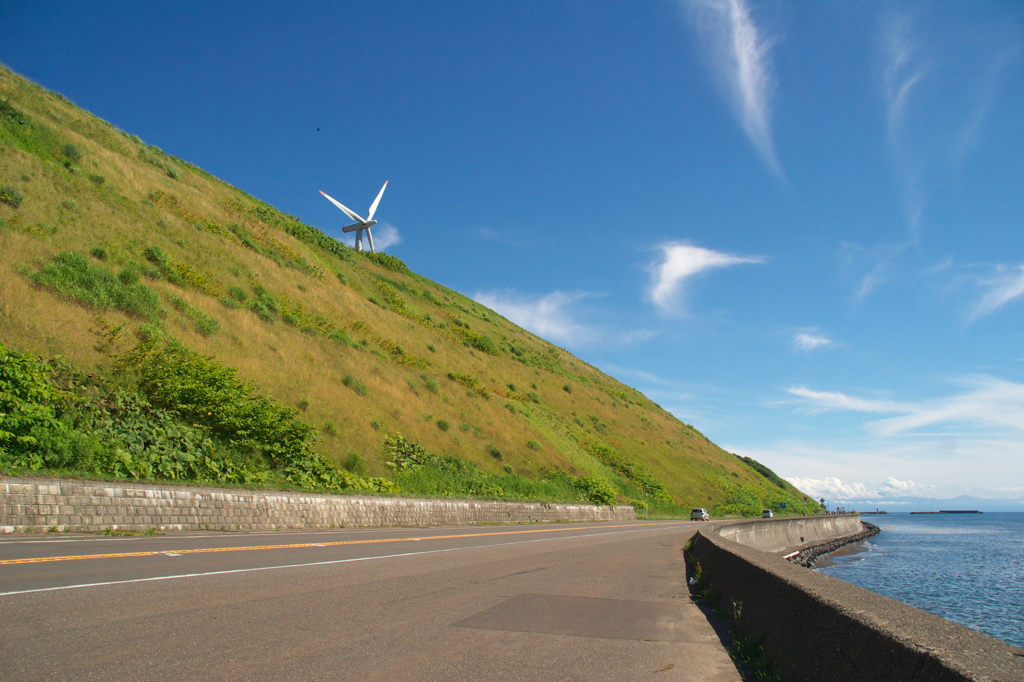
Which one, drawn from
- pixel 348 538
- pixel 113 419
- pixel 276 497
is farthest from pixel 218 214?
pixel 348 538

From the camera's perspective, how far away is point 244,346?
3061 cm

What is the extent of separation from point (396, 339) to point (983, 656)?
48.6 metres

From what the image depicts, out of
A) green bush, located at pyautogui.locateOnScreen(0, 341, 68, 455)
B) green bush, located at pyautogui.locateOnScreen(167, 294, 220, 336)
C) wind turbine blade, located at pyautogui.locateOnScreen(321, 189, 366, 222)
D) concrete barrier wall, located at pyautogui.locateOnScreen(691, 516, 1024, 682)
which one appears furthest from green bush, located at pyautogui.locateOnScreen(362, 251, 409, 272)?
concrete barrier wall, located at pyautogui.locateOnScreen(691, 516, 1024, 682)

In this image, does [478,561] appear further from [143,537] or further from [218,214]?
[218,214]

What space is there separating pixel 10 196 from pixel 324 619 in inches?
1172

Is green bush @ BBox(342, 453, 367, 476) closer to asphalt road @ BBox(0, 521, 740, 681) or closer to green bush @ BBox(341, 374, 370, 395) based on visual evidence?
green bush @ BBox(341, 374, 370, 395)

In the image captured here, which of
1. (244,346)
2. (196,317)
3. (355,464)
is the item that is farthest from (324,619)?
(244,346)

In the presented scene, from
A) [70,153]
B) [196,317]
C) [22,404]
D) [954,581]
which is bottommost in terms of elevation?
[954,581]

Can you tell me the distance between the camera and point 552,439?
51594 millimetres

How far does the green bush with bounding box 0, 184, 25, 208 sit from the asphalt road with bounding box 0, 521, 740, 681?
22.2m

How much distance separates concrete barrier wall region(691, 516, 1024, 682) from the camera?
2.97 metres

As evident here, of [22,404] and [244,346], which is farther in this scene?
[244,346]

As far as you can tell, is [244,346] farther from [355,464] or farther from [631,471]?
[631,471]

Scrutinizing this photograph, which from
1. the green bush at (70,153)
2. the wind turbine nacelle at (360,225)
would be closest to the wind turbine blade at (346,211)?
the wind turbine nacelle at (360,225)
